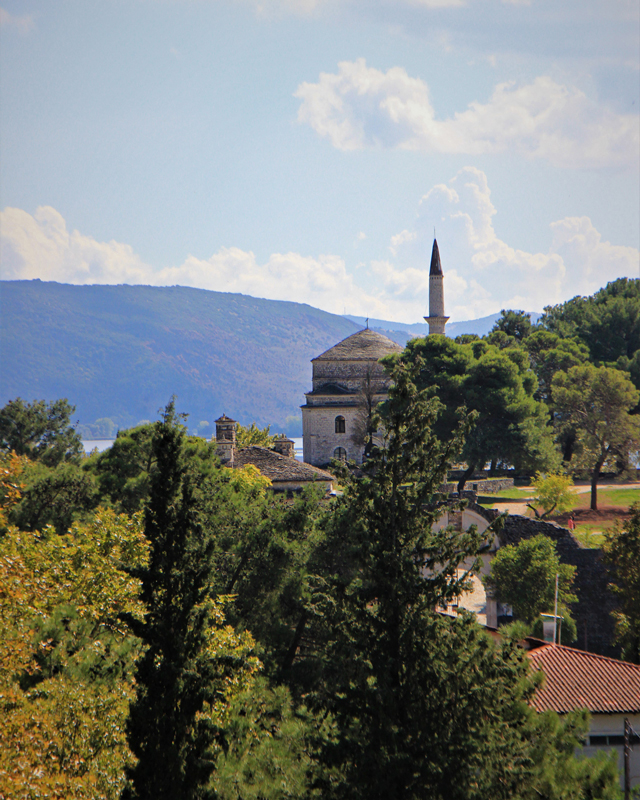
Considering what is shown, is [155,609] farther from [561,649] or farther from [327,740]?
[561,649]

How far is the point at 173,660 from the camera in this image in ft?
41.8

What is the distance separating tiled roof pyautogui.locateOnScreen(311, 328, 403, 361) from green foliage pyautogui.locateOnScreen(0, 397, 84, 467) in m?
21.1

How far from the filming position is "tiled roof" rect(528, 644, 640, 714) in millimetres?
16719

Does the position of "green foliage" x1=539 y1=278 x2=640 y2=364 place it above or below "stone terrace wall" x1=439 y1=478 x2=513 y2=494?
above

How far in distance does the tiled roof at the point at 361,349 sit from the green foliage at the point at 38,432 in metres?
21.1

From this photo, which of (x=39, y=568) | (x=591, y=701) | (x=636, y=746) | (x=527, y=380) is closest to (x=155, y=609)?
(x=39, y=568)

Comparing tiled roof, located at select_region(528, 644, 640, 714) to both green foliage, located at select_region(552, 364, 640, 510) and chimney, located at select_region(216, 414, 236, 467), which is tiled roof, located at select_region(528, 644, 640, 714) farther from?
green foliage, located at select_region(552, 364, 640, 510)

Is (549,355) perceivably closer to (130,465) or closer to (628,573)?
(130,465)

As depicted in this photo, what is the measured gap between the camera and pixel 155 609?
42.5 feet

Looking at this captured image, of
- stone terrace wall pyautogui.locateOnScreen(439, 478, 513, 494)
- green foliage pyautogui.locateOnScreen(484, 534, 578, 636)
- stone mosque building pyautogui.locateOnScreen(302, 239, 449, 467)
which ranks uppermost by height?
stone mosque building pyautogui.locateOnScreen(302, 239, 449, 467)

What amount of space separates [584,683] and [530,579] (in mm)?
9450

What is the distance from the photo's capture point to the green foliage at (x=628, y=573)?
22578mm

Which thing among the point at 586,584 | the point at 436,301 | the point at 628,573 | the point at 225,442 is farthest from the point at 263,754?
the point at 436,301

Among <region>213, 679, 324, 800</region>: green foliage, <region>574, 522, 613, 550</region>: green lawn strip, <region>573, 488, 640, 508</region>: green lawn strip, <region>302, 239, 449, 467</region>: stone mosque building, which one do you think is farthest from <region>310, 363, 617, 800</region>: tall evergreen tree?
<region>302, 239, 449, 467</region>: stone mosque building
